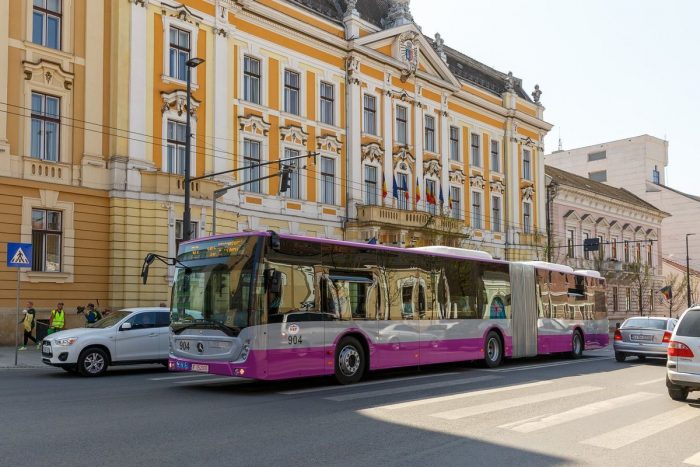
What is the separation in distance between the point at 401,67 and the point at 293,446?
3553 centimetres

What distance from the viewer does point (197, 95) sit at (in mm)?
30891

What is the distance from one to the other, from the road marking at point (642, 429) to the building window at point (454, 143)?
3499cm

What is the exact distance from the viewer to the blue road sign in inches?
773

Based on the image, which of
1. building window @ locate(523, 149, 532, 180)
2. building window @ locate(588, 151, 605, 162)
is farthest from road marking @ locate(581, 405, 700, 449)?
building window @ locate(588, 151, 605, 162)

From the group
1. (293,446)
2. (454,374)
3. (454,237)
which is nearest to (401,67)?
(454,237)

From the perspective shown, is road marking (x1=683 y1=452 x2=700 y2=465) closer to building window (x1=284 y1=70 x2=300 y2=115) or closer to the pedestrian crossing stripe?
the pedestrian crossing stripe

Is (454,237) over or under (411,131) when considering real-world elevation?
under

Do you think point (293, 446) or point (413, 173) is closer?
point (293, 446)

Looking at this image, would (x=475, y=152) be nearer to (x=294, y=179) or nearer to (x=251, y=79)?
(x=294, y=179)

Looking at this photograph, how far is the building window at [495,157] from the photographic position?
50219 mm

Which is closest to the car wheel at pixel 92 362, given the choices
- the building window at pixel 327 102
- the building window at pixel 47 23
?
the building window at pixel 47 23

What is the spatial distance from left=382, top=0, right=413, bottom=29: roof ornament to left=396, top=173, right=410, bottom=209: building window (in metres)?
8.69

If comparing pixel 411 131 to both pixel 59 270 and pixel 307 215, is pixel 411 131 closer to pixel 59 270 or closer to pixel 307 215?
pixel 307 215

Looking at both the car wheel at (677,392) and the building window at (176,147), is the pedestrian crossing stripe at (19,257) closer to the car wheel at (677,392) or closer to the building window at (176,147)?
the building window at (176,147)
